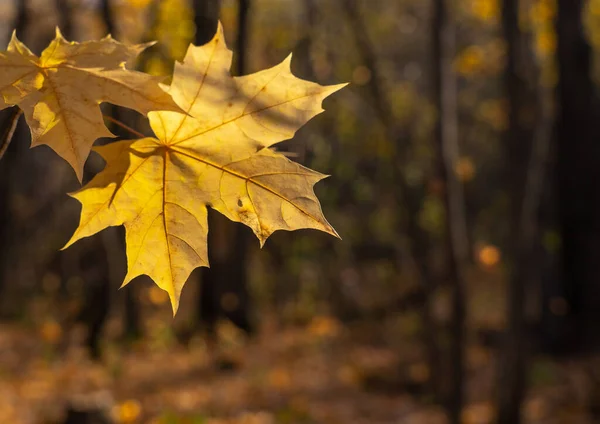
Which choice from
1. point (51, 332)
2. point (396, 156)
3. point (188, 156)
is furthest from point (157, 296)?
point (188, 156)

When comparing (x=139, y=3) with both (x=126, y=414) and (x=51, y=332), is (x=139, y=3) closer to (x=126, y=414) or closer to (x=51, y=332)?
(x=126, y=414)

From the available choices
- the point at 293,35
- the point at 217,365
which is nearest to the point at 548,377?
the point at 217,365

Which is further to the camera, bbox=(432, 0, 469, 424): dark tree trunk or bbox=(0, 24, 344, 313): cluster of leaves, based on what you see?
bbox=(432, 0, 469, 424): dark tree trunk

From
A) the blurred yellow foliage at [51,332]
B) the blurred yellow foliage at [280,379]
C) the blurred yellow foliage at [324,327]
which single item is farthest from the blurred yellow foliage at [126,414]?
the blurred yellow foliage at [324,327]

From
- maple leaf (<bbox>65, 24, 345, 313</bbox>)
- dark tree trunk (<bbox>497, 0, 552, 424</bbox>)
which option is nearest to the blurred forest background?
dark tree trunk (<bbox>497, 0, 552, 424</bbox>)

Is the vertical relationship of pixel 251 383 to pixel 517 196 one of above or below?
below

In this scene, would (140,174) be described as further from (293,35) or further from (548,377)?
(293,35)

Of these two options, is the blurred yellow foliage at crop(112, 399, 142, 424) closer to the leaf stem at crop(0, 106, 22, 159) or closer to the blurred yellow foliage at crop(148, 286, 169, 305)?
the leaf stem at crop(0, 106, 22, 159)
